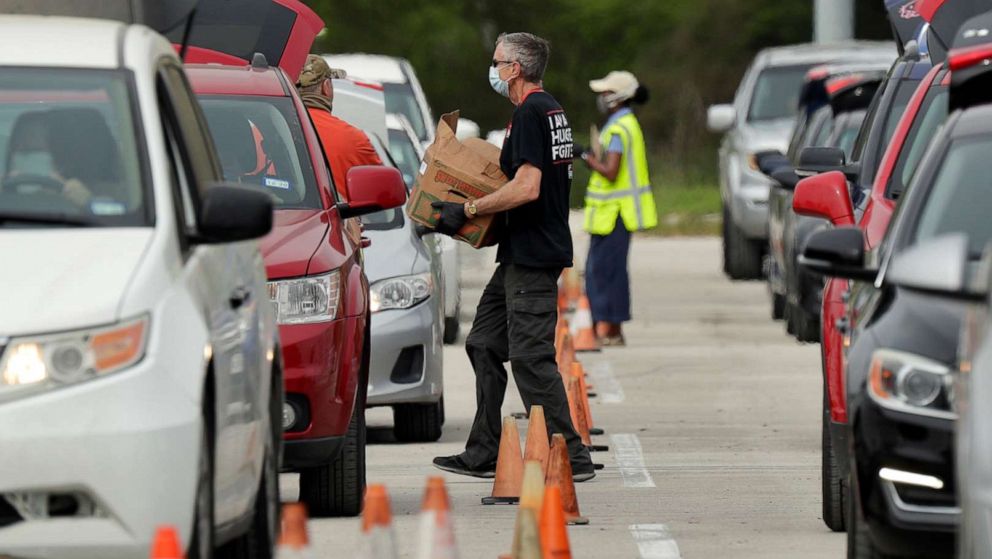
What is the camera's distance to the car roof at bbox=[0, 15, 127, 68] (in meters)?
7.62

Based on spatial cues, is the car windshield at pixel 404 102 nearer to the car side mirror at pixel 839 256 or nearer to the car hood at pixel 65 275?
the car side mirror at pixel 839 256

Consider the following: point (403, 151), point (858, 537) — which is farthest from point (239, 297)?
point (403, 151)

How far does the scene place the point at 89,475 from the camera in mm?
6383

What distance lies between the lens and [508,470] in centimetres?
1036

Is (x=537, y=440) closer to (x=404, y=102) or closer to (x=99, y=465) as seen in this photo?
(x=99, y=465)

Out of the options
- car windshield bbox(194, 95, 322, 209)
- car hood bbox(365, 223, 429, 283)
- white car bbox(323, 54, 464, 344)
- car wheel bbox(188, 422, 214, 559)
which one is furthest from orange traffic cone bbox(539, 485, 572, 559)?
white car bbox(323, 54, 464, 344)

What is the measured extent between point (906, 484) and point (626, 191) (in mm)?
11780

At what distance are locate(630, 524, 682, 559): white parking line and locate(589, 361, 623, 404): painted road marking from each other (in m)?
5.42

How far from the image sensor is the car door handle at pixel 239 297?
7.50 meters

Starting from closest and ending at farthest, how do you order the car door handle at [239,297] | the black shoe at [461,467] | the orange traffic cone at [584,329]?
the car door handle at [239,297], the black shoe at [461,467], the orange traffic cone at [584,329]

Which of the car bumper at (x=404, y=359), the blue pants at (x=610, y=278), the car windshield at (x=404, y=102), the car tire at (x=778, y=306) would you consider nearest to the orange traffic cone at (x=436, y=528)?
the car bumper at (x=404, y=359)

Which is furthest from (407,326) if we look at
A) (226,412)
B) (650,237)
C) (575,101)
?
(575,101)

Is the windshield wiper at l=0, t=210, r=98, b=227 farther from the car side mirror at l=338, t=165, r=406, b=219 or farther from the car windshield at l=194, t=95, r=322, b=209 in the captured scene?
the car side mirror at l=338, t=165, r=406, b=219

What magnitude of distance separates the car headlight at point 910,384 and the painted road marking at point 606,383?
8051 mm
